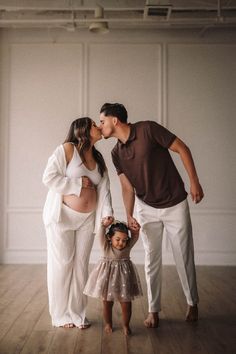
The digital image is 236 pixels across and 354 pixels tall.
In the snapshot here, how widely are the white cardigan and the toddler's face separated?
0.74ft

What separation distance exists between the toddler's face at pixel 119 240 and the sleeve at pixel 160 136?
0.68 m

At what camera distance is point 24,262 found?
5621 mm

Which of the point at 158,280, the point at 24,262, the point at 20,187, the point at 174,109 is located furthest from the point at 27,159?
the point at 158,280

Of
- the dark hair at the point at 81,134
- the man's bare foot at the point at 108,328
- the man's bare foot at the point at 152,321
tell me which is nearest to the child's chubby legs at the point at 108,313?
the man's bare foot at the point at 108,328

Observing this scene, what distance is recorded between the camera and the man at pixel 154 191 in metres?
2.98

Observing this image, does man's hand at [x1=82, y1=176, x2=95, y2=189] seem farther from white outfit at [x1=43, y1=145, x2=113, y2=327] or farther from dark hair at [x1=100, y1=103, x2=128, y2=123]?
dark hair at [x1=100, y1=103, x2=128, y2=123]

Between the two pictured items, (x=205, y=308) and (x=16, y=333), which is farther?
(x=205, y=308)

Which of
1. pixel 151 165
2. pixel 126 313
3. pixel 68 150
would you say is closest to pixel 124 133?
pixel 151 165

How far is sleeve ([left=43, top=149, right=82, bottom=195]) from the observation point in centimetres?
284

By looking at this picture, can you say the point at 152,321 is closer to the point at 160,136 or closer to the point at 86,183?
the point at 86,183

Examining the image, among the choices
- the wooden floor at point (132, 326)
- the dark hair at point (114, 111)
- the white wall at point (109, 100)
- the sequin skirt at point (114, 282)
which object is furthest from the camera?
the white wall at point (109, 100)

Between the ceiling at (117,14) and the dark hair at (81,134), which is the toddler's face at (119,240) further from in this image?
the ceiling at (117,14)

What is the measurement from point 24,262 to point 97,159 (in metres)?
3.06

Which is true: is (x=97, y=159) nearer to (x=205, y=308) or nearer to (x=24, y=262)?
(x=205, y=308)
